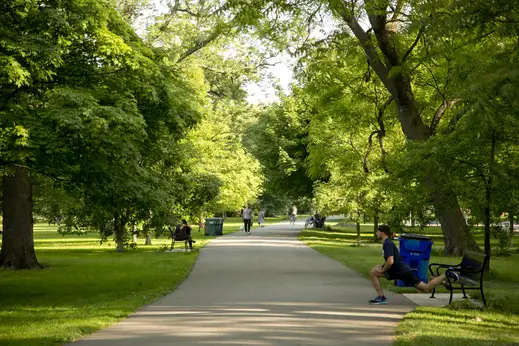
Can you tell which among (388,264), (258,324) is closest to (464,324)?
(388,264)

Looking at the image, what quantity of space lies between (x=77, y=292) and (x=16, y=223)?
8373mm

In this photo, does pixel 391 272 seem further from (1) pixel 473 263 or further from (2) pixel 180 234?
(2) pixel 180 234

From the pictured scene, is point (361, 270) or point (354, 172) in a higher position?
point (354, 172)

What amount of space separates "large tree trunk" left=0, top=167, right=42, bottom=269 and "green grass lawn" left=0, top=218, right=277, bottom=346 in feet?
3.26

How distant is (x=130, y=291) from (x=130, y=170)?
2859 millimetres

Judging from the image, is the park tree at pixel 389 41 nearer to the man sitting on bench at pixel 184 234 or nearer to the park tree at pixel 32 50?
the park tree at pixel 32 50

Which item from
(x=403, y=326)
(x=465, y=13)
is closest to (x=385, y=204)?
(x=403, y=326)

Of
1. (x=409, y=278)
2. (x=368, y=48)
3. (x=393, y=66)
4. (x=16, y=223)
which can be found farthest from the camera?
(x=16, y=223)

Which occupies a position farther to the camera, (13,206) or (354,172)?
(354,172)

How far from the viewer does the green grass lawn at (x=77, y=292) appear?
10758 millimetres

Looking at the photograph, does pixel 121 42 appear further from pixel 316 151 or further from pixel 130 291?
pixel 316 151

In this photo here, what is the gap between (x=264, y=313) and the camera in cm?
1170

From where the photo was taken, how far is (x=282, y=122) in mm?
59250

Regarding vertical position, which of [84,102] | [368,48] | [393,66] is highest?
[368,48]
